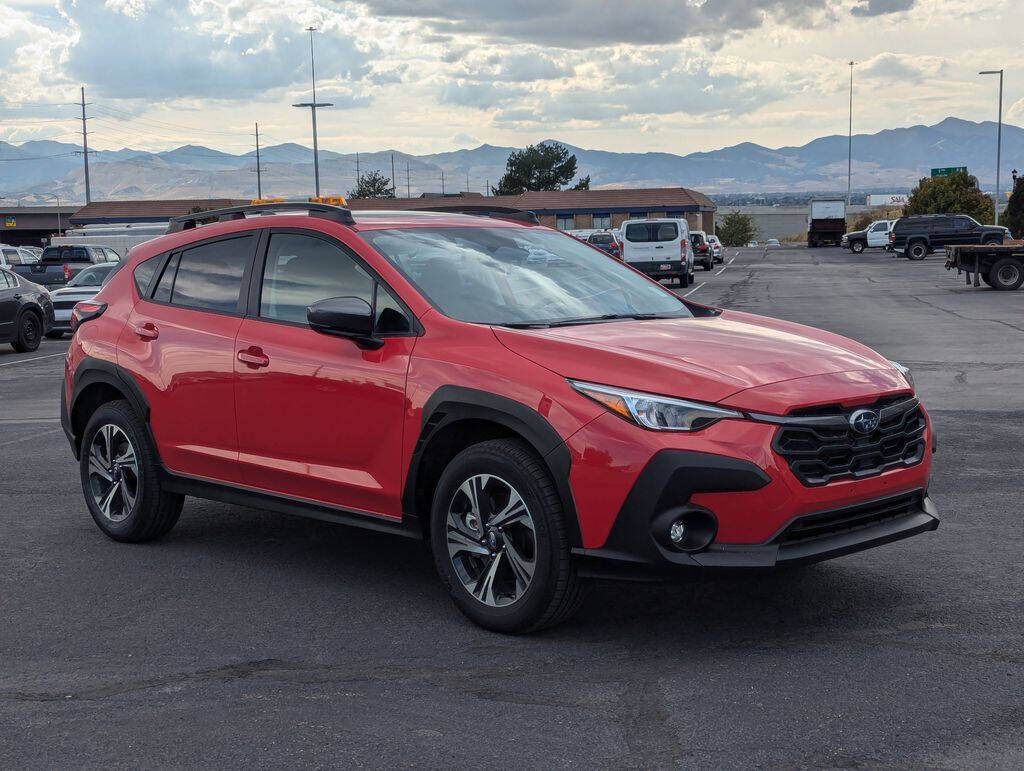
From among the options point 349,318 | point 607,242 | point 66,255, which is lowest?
point 66,255

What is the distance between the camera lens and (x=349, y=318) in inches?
209

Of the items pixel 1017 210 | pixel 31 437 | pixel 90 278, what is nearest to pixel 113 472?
pixel 31 437

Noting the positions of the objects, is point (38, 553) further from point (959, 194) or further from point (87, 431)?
point (959, 194)

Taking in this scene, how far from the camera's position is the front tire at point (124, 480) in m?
6.66

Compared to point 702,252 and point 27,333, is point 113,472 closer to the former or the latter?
point 27,333

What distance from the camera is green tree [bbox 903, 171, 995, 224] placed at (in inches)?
3280

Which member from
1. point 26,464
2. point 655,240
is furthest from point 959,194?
point 26,464

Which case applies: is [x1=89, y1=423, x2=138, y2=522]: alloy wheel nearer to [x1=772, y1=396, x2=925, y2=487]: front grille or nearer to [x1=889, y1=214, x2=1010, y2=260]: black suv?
[x1=772, y1=396, x2=925, y2=487]: front grille

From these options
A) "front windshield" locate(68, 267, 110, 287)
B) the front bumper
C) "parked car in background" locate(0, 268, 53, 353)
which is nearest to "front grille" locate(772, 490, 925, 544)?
the front bumper

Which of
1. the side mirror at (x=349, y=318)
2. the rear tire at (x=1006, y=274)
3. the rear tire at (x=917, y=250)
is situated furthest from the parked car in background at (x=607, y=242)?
the side mirror at (x=349, y=318)

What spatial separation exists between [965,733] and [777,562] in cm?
89

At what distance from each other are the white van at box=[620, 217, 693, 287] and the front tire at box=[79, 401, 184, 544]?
30.1 metres

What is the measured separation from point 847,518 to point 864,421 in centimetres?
37

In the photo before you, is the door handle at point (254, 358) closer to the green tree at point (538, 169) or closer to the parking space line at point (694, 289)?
the parking space line at point (694, 289)
